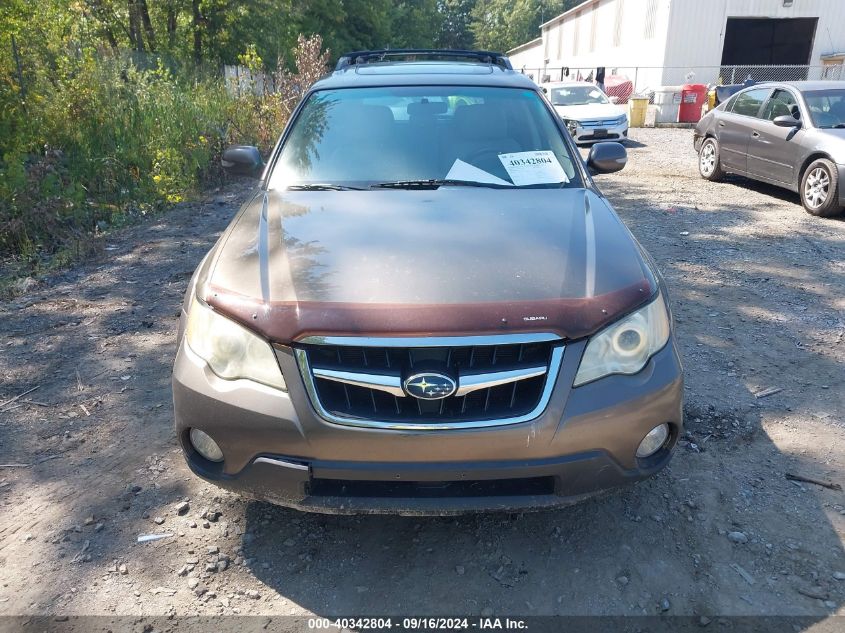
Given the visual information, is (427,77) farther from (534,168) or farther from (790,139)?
(790,139)

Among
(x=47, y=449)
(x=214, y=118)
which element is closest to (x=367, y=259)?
(x=47, y=449)

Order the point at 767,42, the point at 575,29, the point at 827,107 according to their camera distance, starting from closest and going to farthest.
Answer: the point at 827,107 → the point at 767,42 → the point at 575,29

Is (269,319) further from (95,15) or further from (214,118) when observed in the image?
(95,15)

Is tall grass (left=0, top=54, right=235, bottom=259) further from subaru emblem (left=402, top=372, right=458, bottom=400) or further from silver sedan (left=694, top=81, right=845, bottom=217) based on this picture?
silver sedan (left=694, top=81, right=845, bottom=217)

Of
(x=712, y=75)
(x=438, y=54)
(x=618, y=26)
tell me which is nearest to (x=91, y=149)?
(x=438, y=54)

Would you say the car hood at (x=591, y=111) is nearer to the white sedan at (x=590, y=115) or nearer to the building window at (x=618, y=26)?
the white sedan at (x=590, y=115)

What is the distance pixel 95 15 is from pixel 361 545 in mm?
19754

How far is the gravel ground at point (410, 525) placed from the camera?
2340 millimetres

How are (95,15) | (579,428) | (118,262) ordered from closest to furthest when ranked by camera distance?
(579,428) < (118,262) < (95,15)

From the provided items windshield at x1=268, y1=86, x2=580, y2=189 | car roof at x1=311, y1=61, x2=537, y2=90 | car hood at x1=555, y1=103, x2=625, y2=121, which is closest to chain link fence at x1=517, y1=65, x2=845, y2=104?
car hood at x1=555, y1=103, x2=625, y2=121

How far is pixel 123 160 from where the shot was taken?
8.47 metres

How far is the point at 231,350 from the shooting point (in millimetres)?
2248

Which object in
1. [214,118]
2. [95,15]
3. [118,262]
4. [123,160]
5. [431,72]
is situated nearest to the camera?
[431,72]

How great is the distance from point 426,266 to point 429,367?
17.4 inches
